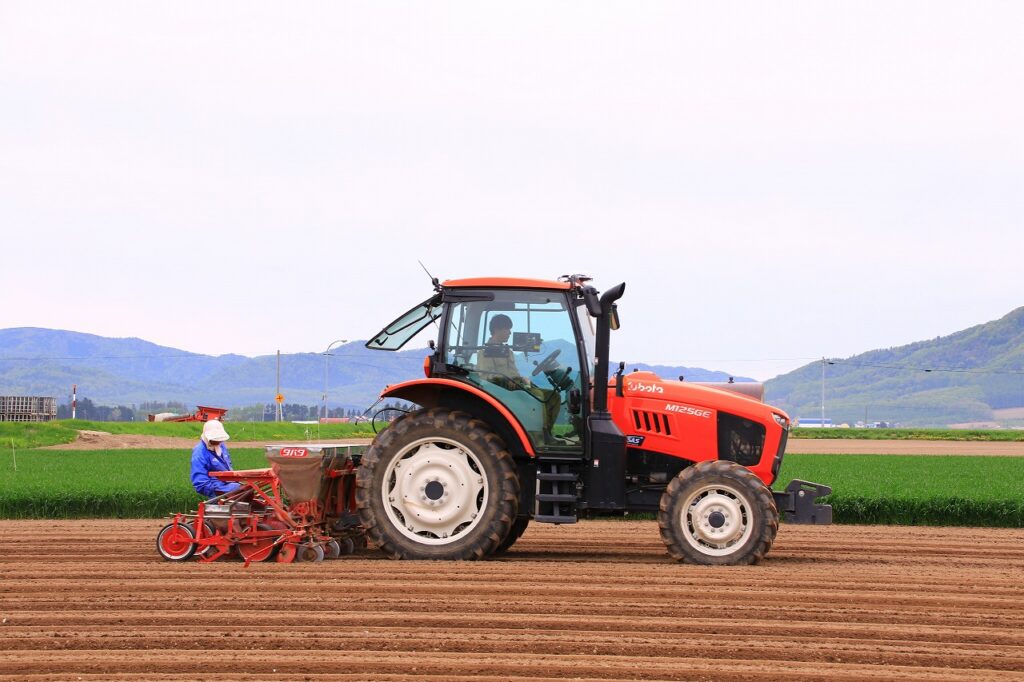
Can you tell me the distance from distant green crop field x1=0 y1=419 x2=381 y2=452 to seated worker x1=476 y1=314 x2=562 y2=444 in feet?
88.0

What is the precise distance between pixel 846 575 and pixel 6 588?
626 centimetres

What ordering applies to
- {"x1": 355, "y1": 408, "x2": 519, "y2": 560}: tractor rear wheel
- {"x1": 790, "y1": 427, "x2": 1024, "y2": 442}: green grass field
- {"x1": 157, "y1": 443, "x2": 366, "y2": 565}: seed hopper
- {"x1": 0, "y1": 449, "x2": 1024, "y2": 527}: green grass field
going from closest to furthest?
{"x1": 355, "y1": 408, "x2": 519, "y2": 560}: tractor rear wheel
{"x1": 157, "y1": 443, "x2": 366, "y2": 565}: seed hopper
{"x1": 0, "y1": 449, "x2": 1024, "y2": 527}: green grass field
{"x1": 790, "y1": 427, "x2": 1024, "y2": 442}: green grass field

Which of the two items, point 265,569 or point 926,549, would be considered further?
point 926,549

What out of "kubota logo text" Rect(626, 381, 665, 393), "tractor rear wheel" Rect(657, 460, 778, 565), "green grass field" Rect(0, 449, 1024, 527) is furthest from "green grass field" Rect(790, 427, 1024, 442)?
"tractor rear wheel" Rect(657, 460, 778, 565)

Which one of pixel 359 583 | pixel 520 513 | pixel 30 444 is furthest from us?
pixel 30 444

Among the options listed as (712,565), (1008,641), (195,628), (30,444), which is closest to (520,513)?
(712,565)

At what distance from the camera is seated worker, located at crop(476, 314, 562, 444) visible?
9.97m

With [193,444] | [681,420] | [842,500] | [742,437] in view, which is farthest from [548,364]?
[193,444]

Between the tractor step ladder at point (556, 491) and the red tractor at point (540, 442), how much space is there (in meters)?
0.01

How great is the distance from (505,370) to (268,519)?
2330mm

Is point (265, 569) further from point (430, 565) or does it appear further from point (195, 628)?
point (195, 628)

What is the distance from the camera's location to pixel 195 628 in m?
7.34

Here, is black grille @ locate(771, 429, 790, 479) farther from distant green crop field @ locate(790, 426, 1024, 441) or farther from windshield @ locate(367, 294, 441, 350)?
distant green crop field @ locate(790, 426, 1024, 441)

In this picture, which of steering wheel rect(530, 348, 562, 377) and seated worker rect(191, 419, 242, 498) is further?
seated worker rect(191, 419, 242, 498)
